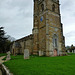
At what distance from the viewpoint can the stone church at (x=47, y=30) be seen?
22353 millimetres

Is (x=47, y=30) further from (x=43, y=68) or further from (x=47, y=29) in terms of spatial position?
(x=43, y=68)

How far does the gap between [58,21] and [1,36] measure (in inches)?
1056

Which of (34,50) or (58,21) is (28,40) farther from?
(58,21)

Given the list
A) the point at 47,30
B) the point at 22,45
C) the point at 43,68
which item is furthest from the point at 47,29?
the point at 43,68

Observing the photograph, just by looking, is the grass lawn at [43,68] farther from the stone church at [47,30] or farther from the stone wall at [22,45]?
the stone wall at [22,45]

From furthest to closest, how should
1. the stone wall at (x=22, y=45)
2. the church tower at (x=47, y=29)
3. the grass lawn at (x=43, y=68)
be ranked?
the stone wall at (x=22, y=45), the church tower at (x=47, y=29), the grass lawn at (x=43, y=68)

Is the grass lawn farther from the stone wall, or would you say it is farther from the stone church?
the stone wall

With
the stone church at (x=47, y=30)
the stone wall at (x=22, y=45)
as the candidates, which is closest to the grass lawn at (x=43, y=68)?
the stone church at (x=47, y=30)

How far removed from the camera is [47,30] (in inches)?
877

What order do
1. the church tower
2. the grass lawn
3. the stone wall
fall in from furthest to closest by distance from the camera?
the stone wall → the church tower → the grass lawn

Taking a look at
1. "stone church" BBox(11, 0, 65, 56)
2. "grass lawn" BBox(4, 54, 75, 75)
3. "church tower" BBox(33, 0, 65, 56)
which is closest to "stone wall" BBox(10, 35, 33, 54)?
"stone church" BBox(11, 0, 65, 56)

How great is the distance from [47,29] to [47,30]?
0.29 meters

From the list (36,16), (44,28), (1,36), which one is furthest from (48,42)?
(1,36)

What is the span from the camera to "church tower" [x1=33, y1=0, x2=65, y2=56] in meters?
22.3
